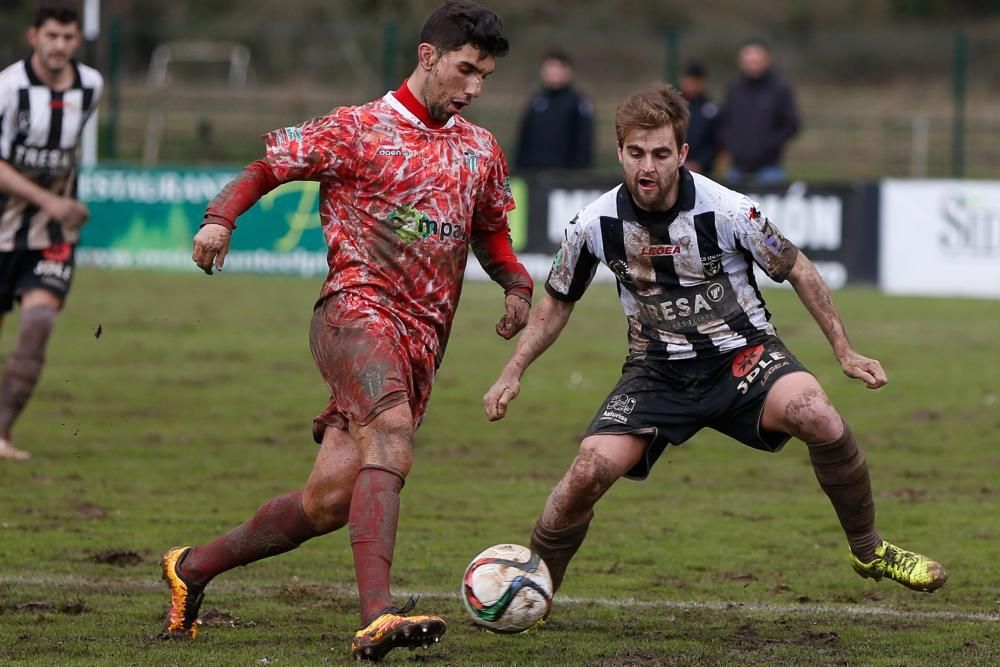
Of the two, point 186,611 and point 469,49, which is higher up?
point 469,49

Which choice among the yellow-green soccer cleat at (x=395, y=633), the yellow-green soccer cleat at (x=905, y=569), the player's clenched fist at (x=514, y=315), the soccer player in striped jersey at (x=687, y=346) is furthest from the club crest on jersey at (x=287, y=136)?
the yellow-green soccer cleat at (x=905, y=569)

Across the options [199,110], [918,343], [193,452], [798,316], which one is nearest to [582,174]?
[798,316]

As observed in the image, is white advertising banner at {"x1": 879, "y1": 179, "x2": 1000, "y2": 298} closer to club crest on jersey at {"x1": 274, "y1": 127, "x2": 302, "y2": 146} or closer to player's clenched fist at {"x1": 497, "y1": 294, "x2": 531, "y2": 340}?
player's clenched fist at {"x1": 497, "y1": 294, "x2": 531, "y2": 340}

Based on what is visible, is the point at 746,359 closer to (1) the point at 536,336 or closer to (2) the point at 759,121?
(1) the point at 536,336

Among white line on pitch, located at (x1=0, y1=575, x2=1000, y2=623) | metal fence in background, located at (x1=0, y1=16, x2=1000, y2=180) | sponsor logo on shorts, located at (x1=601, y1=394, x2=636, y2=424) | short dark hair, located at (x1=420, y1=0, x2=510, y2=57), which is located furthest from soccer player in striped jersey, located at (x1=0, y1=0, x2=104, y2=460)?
metal fence in background, located at (x1=0, y1=16, x2=1000, y2=180)

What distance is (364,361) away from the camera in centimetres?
520

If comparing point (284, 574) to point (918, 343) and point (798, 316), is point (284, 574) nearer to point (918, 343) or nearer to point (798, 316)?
point (918, 343)

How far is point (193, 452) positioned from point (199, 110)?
14.6 metres

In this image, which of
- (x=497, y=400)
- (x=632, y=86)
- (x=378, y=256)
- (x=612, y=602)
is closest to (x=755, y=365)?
(x=497, y=400)

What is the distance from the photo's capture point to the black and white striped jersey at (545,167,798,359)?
556cm

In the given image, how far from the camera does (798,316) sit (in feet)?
51.3

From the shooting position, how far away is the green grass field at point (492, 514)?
→ 5426 millimetres

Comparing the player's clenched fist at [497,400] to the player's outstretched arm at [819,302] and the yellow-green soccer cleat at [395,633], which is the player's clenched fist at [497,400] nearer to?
the yellow-green soccer cleat at [395,633]

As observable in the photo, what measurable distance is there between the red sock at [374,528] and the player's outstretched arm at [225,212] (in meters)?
0.78
